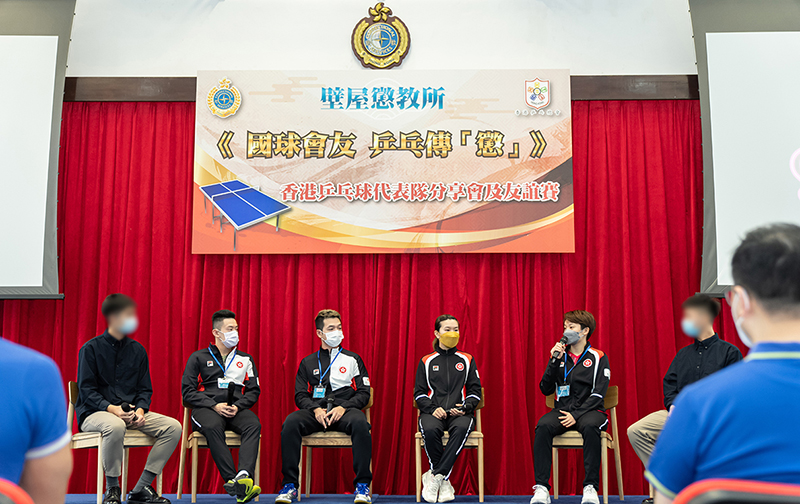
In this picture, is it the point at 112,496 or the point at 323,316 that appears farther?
the point at 323,316

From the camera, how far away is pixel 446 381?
462cm

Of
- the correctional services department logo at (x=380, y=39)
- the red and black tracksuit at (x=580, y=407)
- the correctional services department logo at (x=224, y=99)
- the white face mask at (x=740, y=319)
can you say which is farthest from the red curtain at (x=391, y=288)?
the white face mask at (x=740, y=319)

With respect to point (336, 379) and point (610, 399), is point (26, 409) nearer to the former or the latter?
point (336, 379)

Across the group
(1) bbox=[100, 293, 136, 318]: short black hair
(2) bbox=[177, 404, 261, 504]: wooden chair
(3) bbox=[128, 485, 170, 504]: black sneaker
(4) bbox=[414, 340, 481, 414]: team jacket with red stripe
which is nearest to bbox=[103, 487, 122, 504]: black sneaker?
(3) bbox=[128, 485, 170, 504]: black sneaker

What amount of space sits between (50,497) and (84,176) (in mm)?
4847

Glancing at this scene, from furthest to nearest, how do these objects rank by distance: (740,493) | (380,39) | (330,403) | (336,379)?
(380,39) → (336,379) → (330,403) → (740,493)

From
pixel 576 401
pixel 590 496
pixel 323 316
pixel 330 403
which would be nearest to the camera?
pixel 590 496

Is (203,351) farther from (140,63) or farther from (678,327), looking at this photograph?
(678,327)

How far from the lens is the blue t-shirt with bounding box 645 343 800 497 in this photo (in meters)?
0.93

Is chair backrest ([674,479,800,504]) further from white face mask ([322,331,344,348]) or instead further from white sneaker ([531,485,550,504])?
white face mask ([322,331,344,348])

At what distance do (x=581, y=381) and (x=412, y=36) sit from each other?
124 inches

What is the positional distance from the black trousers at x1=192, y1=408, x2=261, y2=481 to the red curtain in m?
0.70

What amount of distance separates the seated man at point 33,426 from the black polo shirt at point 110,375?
11.0 feet

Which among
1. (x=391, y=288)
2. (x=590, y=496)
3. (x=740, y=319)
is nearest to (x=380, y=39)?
(x=391, y=288)
